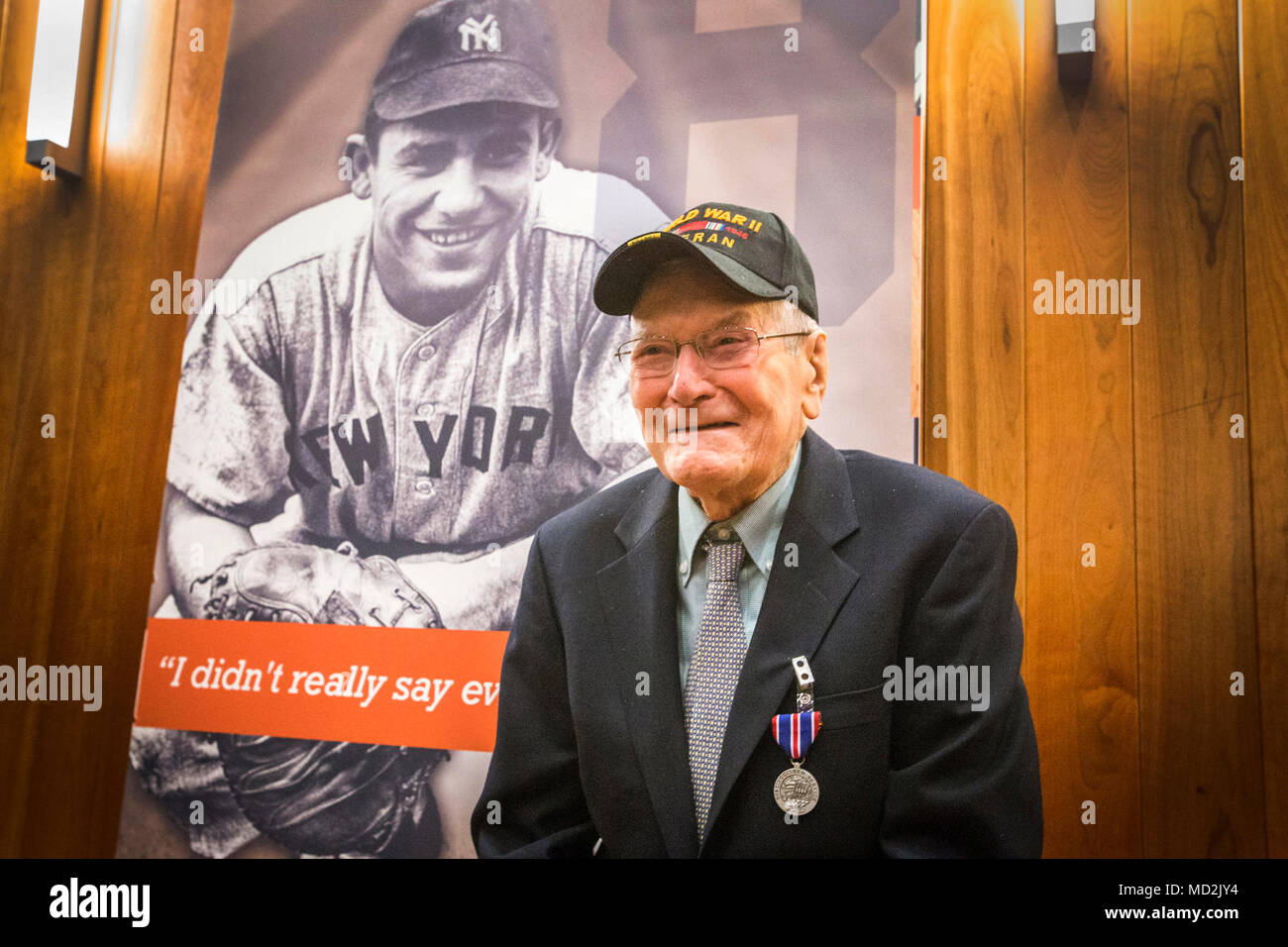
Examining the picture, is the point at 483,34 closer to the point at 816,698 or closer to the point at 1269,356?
the point at 816,698

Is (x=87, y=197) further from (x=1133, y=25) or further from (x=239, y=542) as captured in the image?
(x=1133, y=25)

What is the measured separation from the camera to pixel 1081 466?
1568 mm

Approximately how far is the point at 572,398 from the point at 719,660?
2.55ft

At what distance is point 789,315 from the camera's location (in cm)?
124

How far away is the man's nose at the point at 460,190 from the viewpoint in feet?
6.17

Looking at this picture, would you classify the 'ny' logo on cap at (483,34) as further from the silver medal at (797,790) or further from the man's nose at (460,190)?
the silver medal at (797,790)

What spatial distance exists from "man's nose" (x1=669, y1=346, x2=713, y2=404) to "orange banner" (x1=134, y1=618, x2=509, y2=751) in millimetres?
825

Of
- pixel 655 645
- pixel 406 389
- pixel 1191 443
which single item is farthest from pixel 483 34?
pixel 1191 443

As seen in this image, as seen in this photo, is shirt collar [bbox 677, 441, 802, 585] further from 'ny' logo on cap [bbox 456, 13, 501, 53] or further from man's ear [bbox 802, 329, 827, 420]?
'ny' logo on cap [bbox 456, 13, 501, 53]

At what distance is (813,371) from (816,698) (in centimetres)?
49

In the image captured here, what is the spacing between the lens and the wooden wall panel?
1.99 meters

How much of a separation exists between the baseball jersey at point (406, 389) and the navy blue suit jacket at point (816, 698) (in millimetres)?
534

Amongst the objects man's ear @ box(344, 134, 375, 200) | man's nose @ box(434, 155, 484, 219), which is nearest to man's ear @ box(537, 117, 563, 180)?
man's nose @ box(434, 155, 484, 219)

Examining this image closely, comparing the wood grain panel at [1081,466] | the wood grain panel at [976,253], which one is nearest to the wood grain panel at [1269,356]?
the wood grain panel at [1081,466]
